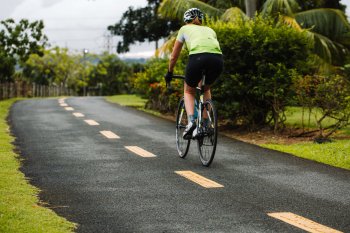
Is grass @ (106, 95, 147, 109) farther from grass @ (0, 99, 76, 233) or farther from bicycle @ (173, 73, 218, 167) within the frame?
grass @ (0, 99, 76, 233)

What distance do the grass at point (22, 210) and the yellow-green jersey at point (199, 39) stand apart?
2.80m

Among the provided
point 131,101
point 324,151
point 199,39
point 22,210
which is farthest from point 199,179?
Result: point 131,101

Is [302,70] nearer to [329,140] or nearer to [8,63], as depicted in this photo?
Answer: [329,140]

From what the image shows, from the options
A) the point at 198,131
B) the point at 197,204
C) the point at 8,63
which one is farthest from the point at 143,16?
the point at 197,204

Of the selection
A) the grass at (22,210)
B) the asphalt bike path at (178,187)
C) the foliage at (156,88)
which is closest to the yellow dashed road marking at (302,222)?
the asphalt bike path at (178,187)

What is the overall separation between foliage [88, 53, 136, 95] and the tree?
25944 mm

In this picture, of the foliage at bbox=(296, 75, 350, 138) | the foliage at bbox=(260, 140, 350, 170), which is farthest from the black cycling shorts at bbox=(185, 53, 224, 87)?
the foliage at bbox=(296, 75, 350, 138)

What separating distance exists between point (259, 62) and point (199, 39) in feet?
15.7

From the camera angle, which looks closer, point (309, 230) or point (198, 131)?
point (309, 230)

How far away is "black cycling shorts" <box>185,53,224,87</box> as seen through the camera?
845 centimetres

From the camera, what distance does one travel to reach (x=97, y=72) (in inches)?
3369

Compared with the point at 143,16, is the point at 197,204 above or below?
below

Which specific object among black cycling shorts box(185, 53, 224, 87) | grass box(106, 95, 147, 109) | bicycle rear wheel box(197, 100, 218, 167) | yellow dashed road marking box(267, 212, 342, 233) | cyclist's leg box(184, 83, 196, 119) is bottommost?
grass box(106, 95, 147, 109)

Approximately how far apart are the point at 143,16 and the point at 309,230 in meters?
37.6
